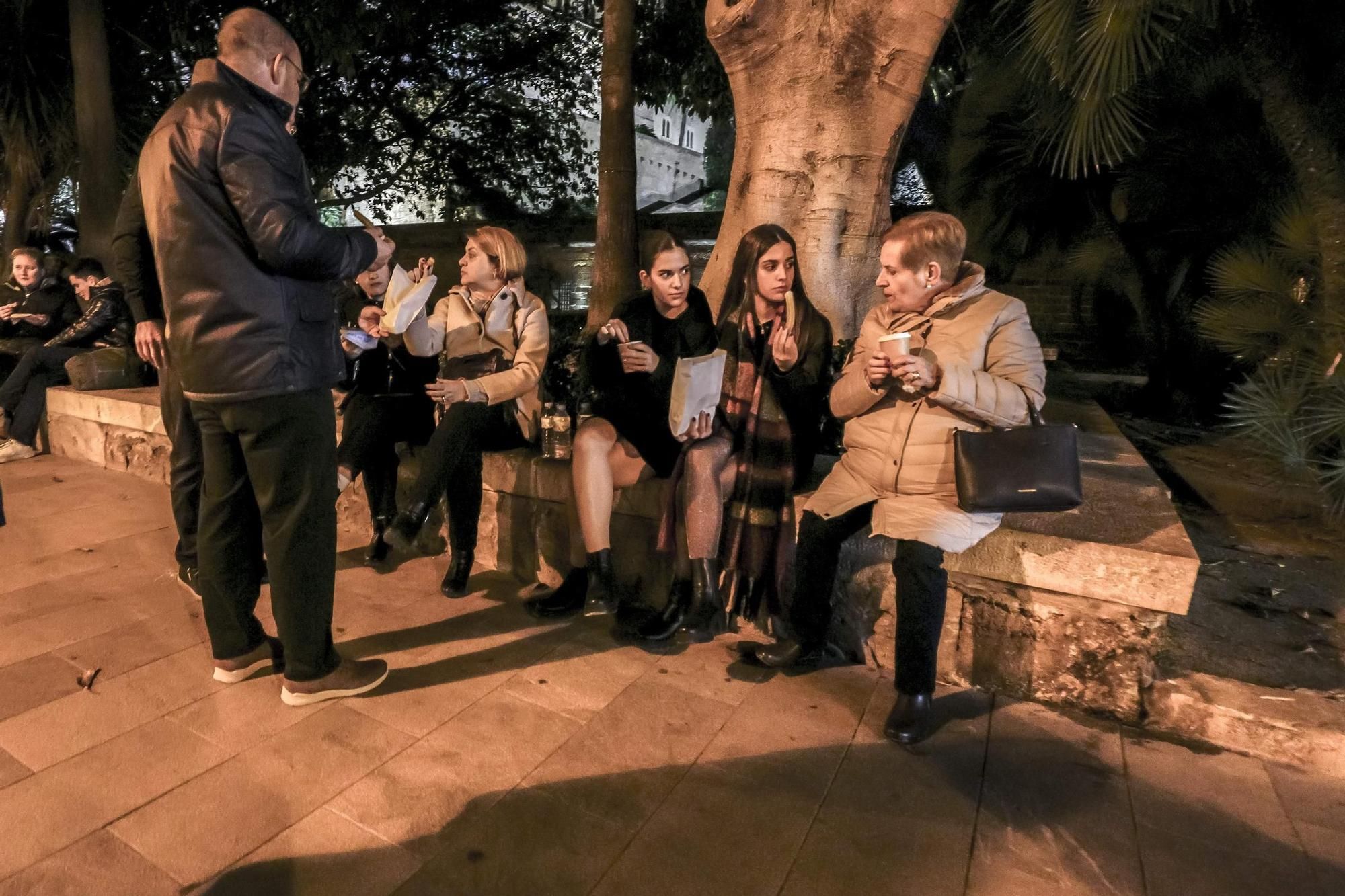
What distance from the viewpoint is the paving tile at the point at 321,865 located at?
182 centimetres

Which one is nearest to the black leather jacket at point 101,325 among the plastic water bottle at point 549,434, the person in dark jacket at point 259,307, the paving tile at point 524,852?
the plastic water bottle at point 549,434

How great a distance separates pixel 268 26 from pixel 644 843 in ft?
8.11

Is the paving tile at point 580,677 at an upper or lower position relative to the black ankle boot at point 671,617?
lower

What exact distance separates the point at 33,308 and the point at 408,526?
202 inches

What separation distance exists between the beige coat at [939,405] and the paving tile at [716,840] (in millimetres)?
891

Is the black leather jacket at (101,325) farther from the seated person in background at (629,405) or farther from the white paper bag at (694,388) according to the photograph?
the white paper bag at (694,388)

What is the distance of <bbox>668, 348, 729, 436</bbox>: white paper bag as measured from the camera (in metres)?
2.83

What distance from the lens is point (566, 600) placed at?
10.9 feet

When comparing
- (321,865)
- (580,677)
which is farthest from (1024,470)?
(321,865)

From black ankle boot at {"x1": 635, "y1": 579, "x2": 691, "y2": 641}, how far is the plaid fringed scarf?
0.17 meters

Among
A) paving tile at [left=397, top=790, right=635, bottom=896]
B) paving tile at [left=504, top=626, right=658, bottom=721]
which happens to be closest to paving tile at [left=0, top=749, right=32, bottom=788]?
paving tile at [left=397, top=790, right=635, bottom=896]

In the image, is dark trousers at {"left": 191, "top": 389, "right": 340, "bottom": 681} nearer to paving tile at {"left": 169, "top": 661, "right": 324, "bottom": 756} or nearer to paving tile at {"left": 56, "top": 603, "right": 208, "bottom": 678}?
paving tile at {"left": 169, "top": 661, "right": 324, "bottom": 756}

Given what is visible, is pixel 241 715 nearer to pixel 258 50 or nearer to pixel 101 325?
pixel 258 50

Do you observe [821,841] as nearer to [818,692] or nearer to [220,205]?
[818,692]
